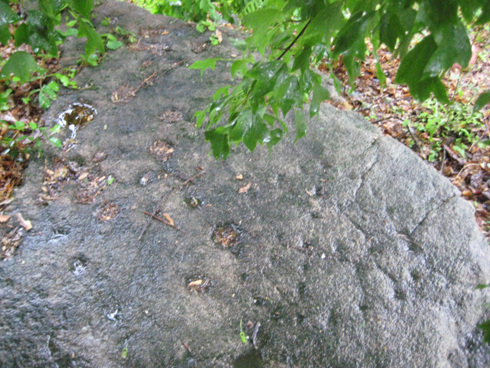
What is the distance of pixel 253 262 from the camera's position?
6.53ft

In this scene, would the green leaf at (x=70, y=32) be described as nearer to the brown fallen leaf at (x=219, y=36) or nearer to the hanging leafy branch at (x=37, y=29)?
the brown fallen leaf at (x=219, y=36)

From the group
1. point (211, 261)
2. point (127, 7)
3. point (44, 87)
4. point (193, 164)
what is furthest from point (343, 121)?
point (127, 7)

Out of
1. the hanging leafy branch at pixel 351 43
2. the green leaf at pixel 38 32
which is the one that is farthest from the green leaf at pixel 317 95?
the green leaf at pixel 38 32

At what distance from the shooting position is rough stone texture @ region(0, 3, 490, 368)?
1713 mm

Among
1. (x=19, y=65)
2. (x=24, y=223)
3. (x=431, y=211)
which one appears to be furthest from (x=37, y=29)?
(x=431, y=211)

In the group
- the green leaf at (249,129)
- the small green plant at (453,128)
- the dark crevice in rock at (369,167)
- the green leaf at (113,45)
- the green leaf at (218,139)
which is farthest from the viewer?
the green leaf at (113,45)

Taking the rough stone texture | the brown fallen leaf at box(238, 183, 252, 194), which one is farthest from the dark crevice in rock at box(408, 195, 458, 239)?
the brown fallen leaf at box(238, 183, 252, 194)

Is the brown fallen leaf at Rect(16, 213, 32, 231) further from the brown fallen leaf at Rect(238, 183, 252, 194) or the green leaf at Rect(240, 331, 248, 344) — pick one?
the green leaf at Rect(240, 331, 248, 344)

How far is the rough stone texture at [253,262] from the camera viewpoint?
1.71m

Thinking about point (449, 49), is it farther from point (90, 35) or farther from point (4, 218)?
point (4, 218)

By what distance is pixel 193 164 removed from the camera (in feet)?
7.97

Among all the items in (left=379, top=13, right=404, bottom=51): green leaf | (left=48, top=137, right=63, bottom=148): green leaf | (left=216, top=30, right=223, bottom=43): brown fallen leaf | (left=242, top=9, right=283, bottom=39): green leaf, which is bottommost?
(left=48, top=137, right=63, bottom=148): green leaf

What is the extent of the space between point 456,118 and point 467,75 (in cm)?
90

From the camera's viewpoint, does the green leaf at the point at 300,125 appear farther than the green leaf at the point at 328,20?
Yes
